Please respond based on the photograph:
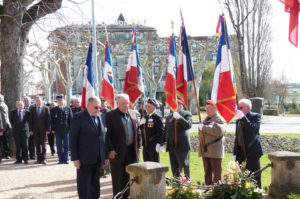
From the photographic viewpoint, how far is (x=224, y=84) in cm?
673

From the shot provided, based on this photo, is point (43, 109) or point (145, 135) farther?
point (43, 109)

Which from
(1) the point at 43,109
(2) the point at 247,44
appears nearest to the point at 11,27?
(1) the point at 43,109

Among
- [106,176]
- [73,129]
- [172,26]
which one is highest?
[172,26]

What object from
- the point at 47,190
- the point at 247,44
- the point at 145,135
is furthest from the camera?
the point at 247,44

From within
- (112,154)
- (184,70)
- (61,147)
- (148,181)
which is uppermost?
(184,70)

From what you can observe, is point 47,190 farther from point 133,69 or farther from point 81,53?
point 81,53

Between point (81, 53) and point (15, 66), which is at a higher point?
Result: point (81, 53)

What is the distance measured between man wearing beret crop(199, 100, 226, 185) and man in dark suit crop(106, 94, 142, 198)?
55.6 inches

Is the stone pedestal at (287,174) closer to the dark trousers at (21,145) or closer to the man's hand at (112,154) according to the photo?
the man's hand at (112,154)

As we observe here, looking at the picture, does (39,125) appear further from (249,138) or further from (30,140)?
(249,138)

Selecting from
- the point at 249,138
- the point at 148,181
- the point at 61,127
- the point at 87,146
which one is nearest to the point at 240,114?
the point at 249,138

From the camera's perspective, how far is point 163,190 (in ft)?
15.5

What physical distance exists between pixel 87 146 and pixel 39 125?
5847 mm

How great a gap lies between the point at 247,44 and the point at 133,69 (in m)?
18.9
